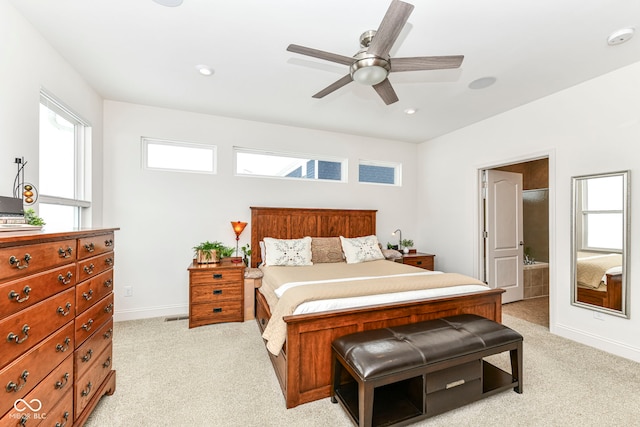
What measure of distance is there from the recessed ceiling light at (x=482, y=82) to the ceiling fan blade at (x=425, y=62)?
53.0 inches

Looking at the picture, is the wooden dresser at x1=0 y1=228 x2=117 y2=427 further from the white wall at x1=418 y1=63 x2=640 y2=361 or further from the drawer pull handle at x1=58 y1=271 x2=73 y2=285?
the white wall at x1=418 y1=63 x2=640 y2=361

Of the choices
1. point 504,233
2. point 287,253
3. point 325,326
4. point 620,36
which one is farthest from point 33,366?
point 504,233

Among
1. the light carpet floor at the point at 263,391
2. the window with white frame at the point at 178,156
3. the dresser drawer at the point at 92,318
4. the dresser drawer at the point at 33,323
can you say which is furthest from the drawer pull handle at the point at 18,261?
the window with white frame at the point at 178,156

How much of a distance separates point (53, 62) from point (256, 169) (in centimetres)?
239

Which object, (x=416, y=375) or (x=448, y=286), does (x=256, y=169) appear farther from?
(x=416, y=375)

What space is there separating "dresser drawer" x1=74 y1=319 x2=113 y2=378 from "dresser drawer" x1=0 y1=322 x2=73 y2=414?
11cm

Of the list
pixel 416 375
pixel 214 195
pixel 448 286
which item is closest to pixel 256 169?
pixel 214 195

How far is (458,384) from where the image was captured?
1.88 metres

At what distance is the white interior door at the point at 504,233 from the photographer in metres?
4.21

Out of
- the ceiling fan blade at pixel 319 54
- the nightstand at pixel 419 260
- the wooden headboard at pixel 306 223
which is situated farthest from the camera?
the nightstand at pixel 419 260

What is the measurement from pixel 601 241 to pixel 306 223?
3.48 m

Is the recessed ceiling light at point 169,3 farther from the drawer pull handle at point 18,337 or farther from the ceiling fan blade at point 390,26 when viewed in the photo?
the drawer pull handle at point 18,337

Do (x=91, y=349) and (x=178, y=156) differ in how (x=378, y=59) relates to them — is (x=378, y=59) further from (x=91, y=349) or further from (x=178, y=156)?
(x=178, y=156)

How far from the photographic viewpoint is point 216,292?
11.3ft
